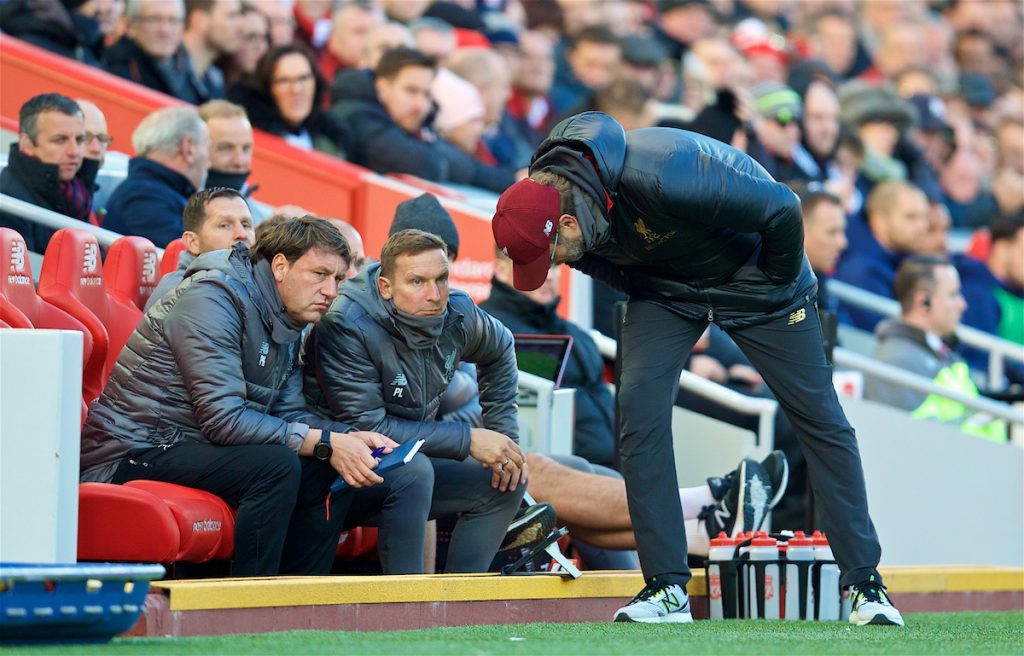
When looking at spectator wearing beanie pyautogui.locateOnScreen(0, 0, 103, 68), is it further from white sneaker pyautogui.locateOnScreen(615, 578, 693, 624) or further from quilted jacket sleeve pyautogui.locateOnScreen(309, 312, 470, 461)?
white sneaker pyautogui.locateOnScreen(615, 578, 693, 624)

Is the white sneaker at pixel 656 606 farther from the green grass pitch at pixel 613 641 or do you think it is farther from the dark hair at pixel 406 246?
the dark hair at pixel 406 246

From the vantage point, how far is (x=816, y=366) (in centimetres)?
576

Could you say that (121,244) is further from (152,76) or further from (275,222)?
(152,76)

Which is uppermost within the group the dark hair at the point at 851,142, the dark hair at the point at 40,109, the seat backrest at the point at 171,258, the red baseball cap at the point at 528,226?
the dark hair at the point at 851,142

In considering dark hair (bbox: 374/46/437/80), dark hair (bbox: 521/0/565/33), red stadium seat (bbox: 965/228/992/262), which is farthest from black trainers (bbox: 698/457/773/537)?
dark hair (bbox: 521/0/565/33)

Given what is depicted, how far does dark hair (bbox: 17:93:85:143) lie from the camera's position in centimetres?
722

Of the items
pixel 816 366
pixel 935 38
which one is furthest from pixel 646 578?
pixel 935 38

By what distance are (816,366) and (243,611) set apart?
198 centimetres

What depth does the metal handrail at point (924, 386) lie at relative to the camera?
8.91m

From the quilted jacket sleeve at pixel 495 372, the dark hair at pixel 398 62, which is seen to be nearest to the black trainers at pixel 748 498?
the quilted jacket sleeve at pixel 495 372

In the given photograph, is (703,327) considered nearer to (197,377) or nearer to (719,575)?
(719,575)

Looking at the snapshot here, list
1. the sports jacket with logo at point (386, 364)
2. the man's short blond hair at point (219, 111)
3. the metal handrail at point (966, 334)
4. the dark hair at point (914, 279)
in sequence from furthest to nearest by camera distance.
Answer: the metal handrail at point (966, 334) → the dark hair at point (914, 279) → the man's short blond hair at point (219, 111) → the sports jacket with logo at point (386, 364)

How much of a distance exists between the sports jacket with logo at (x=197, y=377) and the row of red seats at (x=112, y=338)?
0.19 meters

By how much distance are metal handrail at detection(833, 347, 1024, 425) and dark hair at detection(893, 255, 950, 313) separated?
0.77m
